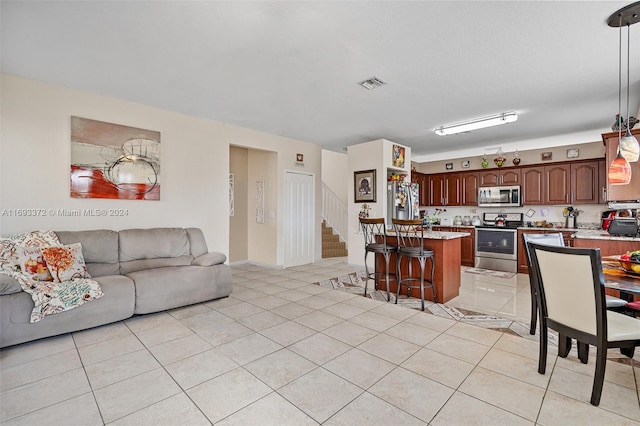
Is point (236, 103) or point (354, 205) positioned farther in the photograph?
point (354, 205)

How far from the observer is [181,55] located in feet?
9.41

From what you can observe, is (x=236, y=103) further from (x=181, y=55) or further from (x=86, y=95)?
(x=86, y=95)

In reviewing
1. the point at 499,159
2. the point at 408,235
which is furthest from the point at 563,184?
the point at 408,235

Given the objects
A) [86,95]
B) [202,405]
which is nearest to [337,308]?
[202,405]

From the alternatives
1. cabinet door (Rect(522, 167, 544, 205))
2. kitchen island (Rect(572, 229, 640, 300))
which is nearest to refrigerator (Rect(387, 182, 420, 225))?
cabinet door (Rect(522, 167, 544, 205))

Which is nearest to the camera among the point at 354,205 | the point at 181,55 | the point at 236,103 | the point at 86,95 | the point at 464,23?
the point at 464,23

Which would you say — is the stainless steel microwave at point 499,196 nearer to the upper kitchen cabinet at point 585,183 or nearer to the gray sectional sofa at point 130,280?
the upper kitchen cabinet at point 585,183

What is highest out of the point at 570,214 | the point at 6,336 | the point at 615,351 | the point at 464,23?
the point at 464,23

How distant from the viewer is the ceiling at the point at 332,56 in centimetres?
222

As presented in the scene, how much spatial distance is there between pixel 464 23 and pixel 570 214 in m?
5.36

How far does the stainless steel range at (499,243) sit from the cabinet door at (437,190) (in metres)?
1.28

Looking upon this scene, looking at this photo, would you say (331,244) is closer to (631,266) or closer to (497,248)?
(497,248)

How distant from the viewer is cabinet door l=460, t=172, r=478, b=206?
270 inches

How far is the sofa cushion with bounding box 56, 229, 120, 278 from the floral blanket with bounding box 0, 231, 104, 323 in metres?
0.31
